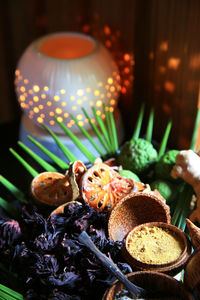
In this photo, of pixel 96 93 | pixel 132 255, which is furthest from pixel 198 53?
pixel 132 255

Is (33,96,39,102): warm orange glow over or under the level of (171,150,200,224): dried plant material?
over

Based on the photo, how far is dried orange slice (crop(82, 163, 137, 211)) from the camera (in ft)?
2.42

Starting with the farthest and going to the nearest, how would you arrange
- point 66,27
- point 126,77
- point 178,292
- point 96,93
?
point 66,27, point 126,77, point 96,93, point 178,292

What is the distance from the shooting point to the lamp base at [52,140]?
1.15 meters

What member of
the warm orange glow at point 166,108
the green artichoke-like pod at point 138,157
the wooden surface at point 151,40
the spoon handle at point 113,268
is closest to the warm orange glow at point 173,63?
the wooden surface at point 151,40

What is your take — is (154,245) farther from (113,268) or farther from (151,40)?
(151,40)

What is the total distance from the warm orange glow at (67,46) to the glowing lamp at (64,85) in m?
0.02

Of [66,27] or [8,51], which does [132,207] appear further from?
[8,51]

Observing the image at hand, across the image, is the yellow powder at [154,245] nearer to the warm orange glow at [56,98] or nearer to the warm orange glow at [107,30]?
the warm orange glow at [56,98]

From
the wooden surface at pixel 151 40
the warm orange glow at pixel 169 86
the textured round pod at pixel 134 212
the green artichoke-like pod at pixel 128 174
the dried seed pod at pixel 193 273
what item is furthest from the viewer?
the warm orange glow at pixel 169 86

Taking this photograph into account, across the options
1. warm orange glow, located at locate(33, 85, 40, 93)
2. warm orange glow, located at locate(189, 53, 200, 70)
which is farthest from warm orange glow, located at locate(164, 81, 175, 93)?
warm orange glow, located at locate(33, 85, 40, 93)

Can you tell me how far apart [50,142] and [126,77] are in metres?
0.32

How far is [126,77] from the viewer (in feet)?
4.08

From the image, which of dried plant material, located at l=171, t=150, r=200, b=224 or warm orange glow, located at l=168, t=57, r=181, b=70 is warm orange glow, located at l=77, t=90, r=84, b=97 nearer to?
warm orange glow, located at l=168, t=57, r=181, b=70
